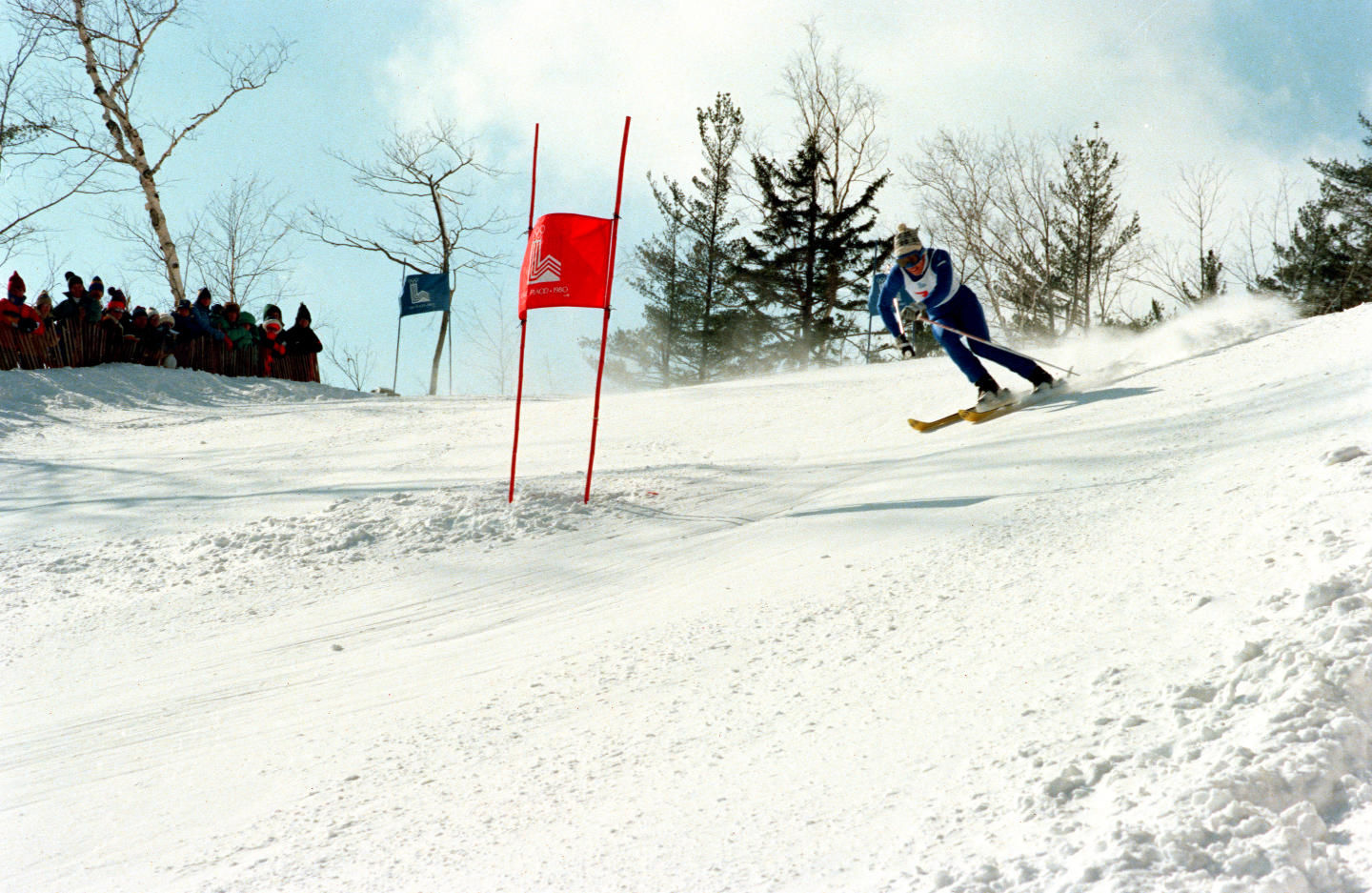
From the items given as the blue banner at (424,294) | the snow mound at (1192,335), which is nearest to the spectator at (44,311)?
the blue banner at (424,294)

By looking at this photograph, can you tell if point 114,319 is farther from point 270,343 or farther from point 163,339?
point 270,343

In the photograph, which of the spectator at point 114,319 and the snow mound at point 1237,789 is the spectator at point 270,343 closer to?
the spectator at point 114,319

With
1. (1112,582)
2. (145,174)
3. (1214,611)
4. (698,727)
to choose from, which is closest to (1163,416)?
(1112,582)

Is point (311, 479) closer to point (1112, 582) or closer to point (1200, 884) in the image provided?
point (1112, 582)

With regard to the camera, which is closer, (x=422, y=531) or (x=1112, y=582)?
(x=1112, y=582)

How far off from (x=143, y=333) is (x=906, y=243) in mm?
13904

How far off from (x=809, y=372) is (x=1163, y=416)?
8.16m

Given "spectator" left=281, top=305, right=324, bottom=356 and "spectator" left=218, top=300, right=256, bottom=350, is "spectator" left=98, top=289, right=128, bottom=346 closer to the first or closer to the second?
"spectator" left=218, top=300, right=256, bottom=350

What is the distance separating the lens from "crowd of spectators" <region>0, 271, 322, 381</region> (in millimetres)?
14078

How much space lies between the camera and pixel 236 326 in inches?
690

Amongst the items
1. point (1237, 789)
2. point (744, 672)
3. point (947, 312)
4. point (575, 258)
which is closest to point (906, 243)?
point (947, 312)

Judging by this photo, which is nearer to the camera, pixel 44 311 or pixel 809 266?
pixel 44 311

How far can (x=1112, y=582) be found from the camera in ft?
10.8

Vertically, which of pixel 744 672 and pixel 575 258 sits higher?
pixel 575 258
